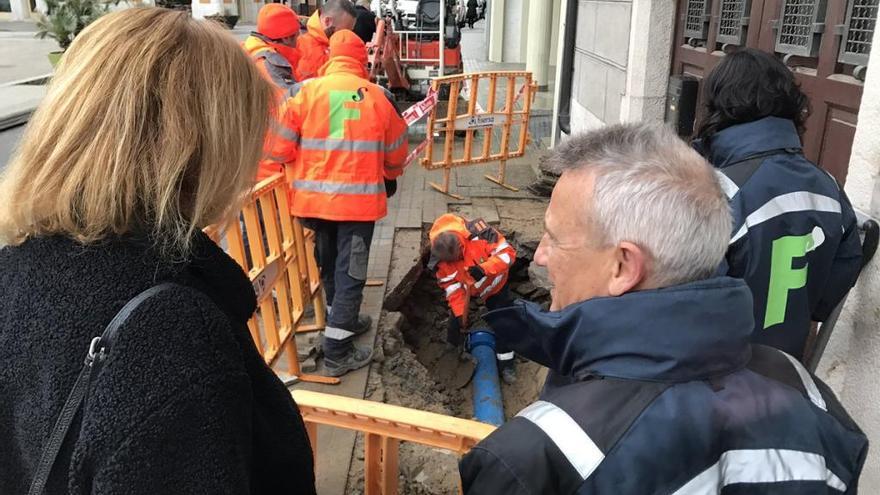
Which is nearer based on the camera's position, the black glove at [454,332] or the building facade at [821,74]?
the building facade at [821,74]

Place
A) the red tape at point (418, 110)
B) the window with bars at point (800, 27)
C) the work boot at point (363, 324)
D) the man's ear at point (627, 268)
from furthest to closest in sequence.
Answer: the red tape at point (418, 110) → the work boot at point (363, 324) → the window with bars at point (800, 27) → the man's ear at point (627, 268)

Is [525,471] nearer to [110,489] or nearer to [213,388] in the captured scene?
[213,388]

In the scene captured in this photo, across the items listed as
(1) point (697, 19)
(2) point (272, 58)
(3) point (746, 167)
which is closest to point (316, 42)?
(2) point (272, 58)

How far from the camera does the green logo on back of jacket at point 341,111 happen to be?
3912 mm

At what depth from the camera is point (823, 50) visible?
326cm

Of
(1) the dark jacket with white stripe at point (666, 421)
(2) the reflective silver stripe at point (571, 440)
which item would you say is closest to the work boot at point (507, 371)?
(1) the dark jacket with white stripe at point (666, 421)

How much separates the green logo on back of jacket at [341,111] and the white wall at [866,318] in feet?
8.22

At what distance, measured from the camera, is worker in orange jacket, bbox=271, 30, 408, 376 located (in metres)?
3.93

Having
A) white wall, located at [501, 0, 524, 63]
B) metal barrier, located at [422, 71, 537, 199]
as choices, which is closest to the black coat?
metal barrier, located at [422, 71, 537, 199]

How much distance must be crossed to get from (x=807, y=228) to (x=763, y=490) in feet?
4.85

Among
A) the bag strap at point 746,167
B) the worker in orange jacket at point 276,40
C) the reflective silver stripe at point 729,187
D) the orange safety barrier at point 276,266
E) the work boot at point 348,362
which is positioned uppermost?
the worker in orange jacket at point 276,40

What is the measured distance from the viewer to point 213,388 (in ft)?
3.51

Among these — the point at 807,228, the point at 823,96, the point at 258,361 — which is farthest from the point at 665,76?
the point at 258,361

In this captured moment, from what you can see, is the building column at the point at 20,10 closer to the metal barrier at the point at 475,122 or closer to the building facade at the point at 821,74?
the metal barrier at the point at 475,122
